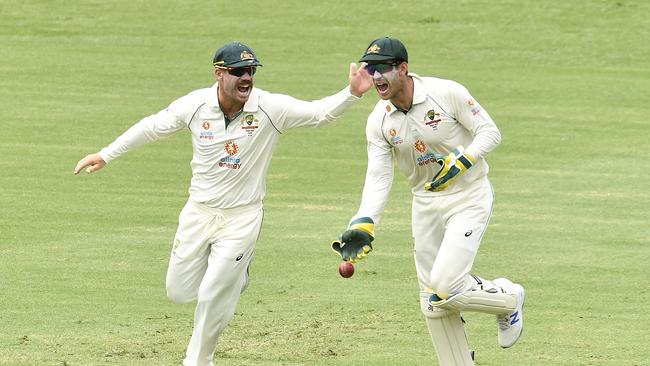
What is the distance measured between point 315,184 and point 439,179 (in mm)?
9003

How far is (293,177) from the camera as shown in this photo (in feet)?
63.8

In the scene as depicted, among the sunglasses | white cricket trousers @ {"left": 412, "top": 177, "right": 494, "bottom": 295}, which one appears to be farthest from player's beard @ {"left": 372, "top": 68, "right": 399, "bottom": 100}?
the sunglasses

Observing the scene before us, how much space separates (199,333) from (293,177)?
29.9 ft

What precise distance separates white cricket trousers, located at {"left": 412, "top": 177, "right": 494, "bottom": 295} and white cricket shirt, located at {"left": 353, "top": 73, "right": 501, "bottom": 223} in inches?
4.1

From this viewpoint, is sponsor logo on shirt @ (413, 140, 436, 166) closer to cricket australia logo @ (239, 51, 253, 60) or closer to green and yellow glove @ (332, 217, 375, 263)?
green and yellow glove @ (332, 217, 375, 263)

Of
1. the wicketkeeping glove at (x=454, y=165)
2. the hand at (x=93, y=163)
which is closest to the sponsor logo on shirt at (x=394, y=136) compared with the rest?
the wicketkeeping glove at (x=454, y=165)

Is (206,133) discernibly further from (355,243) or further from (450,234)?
(450,234)

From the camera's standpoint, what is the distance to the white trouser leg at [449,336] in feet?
Result: 34.2

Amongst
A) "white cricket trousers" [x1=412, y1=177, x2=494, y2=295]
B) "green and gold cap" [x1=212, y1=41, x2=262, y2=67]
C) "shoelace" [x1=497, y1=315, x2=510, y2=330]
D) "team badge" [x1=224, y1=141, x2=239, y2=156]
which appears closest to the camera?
"white cricket trousers" [x1=412, y1=177, x2=494, y2=295]

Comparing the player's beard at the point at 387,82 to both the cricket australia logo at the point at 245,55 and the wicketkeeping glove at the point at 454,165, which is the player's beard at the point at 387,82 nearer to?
the wicketkeeping glove at the point at 454,165

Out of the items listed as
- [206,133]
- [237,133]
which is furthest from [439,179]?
[206,133]

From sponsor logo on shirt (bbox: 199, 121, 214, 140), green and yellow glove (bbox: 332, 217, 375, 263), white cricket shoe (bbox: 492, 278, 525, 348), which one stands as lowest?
white cricket shoe (bbox: 492, 278, 525, 348)

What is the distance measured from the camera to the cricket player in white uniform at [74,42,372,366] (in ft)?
34.2

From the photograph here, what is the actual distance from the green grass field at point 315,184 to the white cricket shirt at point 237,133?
139cm
